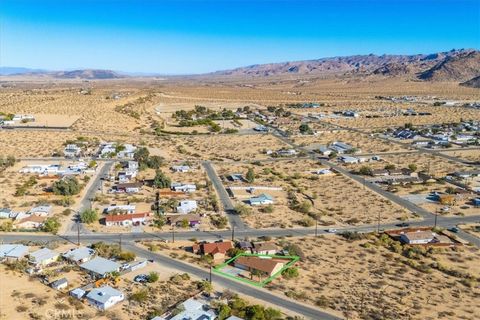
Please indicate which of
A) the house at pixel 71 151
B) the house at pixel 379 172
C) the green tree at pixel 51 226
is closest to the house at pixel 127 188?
the green tree at pixel 51 226

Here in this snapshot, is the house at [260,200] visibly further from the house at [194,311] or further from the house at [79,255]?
the house at [194,311]

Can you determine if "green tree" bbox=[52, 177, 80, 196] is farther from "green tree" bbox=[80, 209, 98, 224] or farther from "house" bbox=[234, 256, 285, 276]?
"house" bbox=[234, 256, 285, 276]

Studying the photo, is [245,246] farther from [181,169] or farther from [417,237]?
[181,169]

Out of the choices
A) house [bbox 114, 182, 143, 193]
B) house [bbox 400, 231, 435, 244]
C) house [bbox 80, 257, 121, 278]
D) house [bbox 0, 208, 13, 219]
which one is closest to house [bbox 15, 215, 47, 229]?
house [bbox 0, 208, 13, 219]

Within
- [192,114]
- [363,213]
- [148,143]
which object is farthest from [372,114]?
[363,213]

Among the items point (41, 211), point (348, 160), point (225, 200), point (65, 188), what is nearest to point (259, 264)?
point (225, 200)

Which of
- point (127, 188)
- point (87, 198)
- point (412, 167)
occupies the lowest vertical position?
point (87, 198)

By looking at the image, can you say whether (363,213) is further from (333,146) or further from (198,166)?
(333,146)
